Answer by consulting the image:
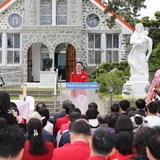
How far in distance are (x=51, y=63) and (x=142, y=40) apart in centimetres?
1114

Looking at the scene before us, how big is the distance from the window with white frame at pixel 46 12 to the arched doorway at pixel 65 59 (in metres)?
2.18

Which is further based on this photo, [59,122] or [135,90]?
[135,90]

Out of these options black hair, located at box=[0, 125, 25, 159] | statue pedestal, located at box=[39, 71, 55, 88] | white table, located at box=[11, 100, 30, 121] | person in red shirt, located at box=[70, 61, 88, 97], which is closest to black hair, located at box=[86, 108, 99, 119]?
white table, located at box=[11, 100, 30, 121]

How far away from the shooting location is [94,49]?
27484mm

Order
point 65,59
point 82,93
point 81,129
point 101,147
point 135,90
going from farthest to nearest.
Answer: point 65,59 < point 135,90 < point 82,93 < point 81,129 < point 101,147

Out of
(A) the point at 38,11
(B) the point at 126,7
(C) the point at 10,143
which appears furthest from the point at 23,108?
(A) the point at 38,11

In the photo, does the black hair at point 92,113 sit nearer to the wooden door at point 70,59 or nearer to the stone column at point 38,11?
the wooden door at point 70,59

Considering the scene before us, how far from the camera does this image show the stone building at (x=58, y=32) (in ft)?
88.4

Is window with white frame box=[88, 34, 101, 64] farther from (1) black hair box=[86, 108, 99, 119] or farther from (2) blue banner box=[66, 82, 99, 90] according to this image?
(1) black hair box=[86, 108, 99, 119]

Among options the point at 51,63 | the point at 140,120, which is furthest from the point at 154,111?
the point at 51,63

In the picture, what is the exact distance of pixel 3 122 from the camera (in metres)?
4.89

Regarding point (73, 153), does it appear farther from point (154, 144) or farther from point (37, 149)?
point (154, 144)

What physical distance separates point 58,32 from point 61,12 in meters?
1.47

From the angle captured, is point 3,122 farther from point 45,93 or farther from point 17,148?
point 45,93
